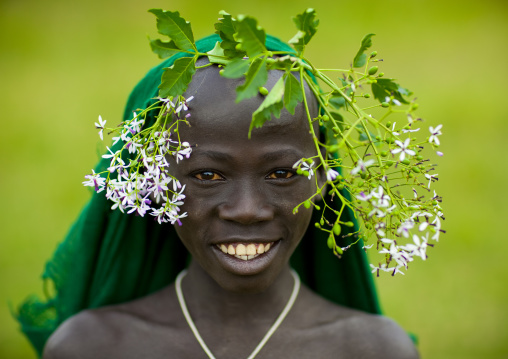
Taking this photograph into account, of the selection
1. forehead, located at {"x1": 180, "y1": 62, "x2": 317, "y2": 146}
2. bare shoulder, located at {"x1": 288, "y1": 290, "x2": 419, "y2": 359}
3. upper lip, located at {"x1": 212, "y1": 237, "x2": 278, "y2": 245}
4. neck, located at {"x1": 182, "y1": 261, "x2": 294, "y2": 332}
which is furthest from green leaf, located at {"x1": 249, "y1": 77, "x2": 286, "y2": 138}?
bare shoulder, located at {"x1": 288, "y1": 290, "x2": 419, "y2": 359}

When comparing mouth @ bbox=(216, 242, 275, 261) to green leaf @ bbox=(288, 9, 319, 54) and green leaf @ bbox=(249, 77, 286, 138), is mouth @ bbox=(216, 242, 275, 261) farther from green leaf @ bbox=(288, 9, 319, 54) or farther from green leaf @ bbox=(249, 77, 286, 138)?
green leaf @ bbox=(288, 9, 319, 54)

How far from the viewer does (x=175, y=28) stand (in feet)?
6.34

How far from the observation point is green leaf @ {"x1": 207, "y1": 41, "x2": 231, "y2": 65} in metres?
1.99

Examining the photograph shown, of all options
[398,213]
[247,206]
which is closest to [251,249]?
[247,206]

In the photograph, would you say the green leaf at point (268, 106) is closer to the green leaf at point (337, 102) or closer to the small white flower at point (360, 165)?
the small white flower at point (360, 165)

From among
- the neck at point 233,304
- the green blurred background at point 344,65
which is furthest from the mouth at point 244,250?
the green blurred background at point 344,65

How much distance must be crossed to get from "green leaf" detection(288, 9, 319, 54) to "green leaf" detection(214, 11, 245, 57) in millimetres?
176

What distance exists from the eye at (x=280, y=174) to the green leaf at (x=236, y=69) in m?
0.39

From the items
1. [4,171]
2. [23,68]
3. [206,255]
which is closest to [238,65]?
[206,255]

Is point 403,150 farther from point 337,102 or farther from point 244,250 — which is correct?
point 244,250

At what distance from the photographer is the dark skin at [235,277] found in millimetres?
2014

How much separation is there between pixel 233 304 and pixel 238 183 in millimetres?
532

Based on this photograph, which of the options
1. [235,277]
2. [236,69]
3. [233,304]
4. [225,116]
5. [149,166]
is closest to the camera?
[236,69]

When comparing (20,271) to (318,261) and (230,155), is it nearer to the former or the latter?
(318,261)
